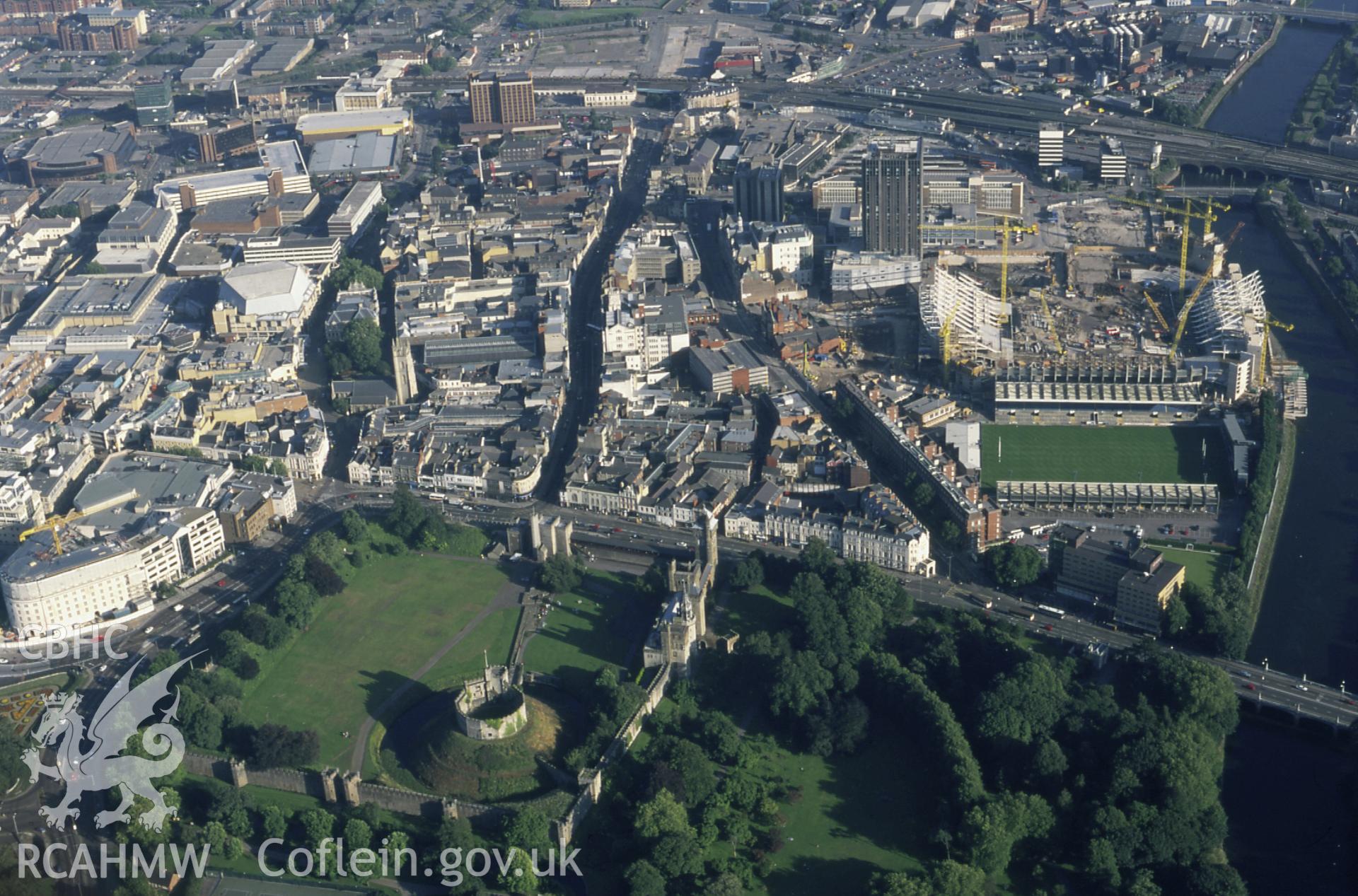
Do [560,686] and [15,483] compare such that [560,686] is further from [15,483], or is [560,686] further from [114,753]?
[15,483]

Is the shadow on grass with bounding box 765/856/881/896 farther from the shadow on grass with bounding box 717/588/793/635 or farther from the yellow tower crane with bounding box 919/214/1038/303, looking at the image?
the yellow tower crane with bounding box 919/214/1038/303

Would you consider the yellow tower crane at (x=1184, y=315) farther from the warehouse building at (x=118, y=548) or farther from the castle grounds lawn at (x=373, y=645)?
the warehouse building at (x=118, y=548)

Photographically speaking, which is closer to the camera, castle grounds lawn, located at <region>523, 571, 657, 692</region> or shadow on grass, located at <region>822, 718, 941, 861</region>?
shadow on grass, located at <region>822, 718, 941, 861</region>

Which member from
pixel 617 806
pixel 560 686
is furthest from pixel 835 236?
pixel 617 806

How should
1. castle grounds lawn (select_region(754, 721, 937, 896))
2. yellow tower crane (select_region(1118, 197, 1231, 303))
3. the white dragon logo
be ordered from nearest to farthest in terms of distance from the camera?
castle grounds lawn (select_region(754, 721, 937, 896)) → the white dragon logo → yellow tower crane (select_region(1118, 197, 1231, 303))

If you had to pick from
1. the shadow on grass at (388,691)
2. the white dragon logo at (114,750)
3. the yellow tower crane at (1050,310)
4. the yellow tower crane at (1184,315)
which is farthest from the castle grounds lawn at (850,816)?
the yellow tower crane at (1184,315)

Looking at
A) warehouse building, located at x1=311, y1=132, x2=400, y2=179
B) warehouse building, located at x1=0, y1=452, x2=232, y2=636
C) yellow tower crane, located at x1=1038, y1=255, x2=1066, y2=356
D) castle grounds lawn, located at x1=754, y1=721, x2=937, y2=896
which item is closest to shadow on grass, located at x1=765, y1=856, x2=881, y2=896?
castle grounds lawn, located at x1=754, y1=721, x2=937, y2=896
